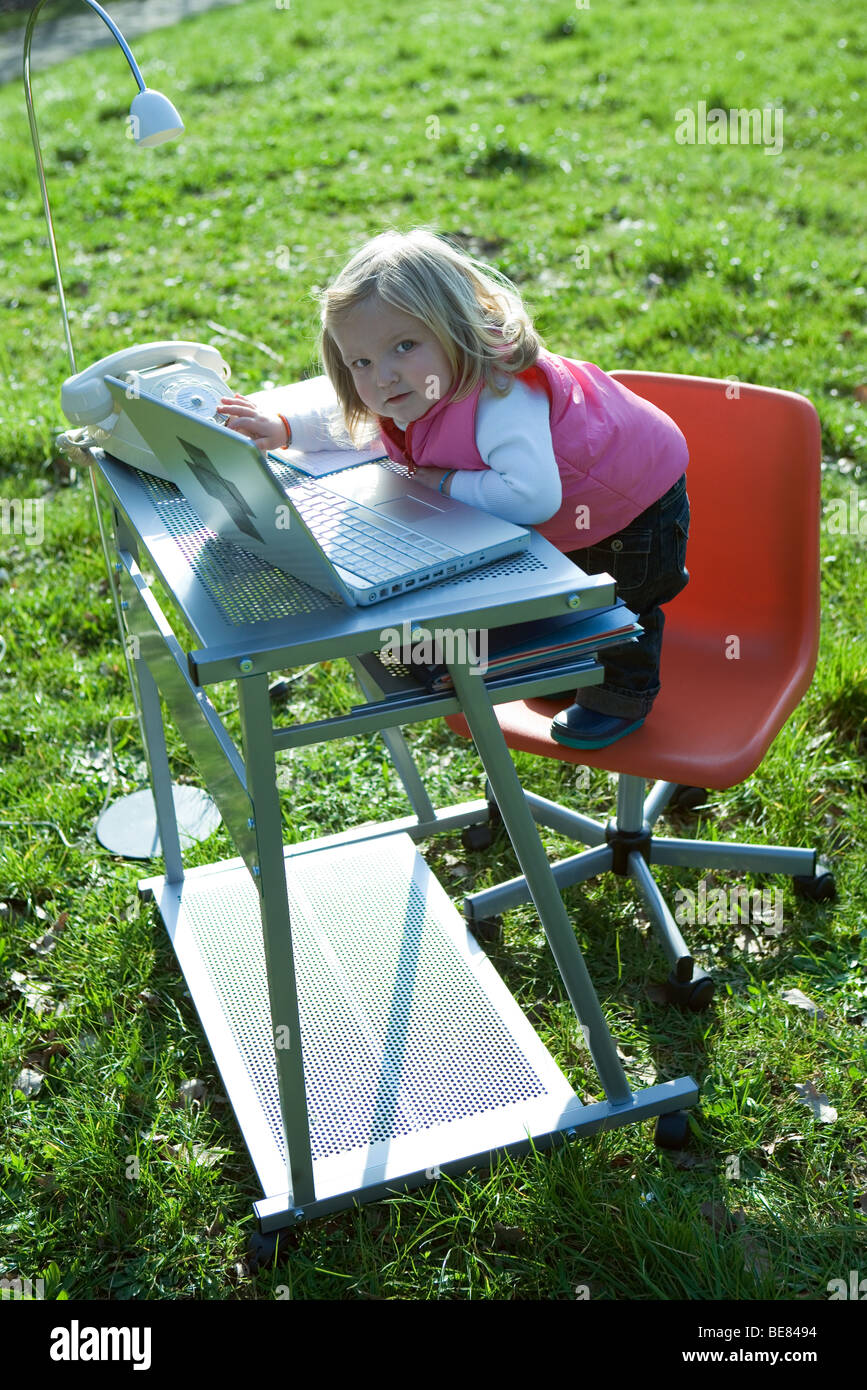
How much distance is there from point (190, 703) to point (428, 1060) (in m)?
0.79

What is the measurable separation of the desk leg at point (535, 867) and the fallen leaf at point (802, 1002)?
492 millimetres

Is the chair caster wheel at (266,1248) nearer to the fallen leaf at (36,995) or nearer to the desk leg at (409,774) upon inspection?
the fallen leaf at (36,995)

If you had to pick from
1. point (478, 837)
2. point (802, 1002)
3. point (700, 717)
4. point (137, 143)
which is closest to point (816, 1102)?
point (802, 1002)

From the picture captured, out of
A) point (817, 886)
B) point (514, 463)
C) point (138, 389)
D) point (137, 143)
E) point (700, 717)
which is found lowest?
point (817, 886)

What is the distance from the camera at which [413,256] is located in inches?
74.5

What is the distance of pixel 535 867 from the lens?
189 cm

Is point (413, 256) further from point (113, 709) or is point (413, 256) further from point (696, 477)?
point (113, 709)

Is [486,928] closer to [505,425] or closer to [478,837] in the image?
[478,837]

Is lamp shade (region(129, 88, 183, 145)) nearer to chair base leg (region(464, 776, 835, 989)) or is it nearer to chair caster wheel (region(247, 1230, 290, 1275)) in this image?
chair base leg (region(464, 776, 835, 989))

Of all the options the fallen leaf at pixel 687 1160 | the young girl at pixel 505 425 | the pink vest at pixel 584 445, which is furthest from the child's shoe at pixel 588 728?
the fallen leaf at pixel 687 1160

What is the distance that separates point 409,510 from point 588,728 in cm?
58

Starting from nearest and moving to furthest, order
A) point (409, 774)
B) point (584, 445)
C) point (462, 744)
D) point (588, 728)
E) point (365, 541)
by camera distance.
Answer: point (365, 541)
point (584, 445)
point (588, 728)
point (409, 774)
point (462, 744)

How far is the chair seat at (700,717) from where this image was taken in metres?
2.23

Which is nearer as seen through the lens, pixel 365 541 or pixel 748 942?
pixel 365 541
